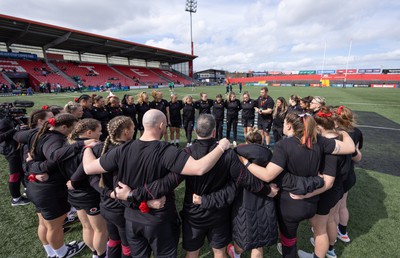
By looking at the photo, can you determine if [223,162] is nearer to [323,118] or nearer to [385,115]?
[323,118]

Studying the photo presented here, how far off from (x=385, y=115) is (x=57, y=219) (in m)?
16.5

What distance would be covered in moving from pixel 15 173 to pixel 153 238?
3671mm

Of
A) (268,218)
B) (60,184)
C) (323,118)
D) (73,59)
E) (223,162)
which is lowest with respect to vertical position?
(268,218)

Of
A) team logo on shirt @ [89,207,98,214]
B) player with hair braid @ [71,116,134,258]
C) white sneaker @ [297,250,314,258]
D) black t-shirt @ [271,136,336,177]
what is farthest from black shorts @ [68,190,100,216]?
white sneaker @ [297,250,314,258]

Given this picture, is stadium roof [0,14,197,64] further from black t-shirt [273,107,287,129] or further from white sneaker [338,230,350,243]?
white sneaker [338,230,350,243]

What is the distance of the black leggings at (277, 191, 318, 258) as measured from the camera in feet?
6.73

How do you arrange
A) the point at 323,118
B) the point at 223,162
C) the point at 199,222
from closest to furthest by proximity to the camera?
the point at 223,162, the point at 199,222, the point at 323,118

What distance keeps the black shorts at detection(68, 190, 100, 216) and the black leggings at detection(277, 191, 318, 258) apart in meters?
2.12

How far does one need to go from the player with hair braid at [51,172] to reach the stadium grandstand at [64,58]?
3072cm

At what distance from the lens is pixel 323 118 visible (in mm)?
2334

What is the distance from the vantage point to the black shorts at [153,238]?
6.09 feet

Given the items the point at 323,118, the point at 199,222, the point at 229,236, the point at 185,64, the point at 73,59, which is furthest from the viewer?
the point at 185,64

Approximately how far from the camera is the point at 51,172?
240 cm

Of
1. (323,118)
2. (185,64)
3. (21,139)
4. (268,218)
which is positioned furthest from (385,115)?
(185,64)
